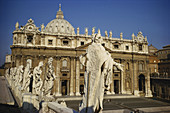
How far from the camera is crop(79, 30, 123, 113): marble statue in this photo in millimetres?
3809

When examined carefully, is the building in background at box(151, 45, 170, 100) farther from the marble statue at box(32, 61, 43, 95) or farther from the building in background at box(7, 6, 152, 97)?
the marble statue at box(32, 61, 43, 95)

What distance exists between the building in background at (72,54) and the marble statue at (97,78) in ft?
87.5

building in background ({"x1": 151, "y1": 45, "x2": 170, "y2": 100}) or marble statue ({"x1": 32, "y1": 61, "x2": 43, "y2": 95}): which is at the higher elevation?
marble statue ({"x1": 32, "y1": 61, "x2": 43, "y2": 95})

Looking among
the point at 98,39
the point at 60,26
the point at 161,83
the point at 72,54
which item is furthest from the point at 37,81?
the point at 60,26

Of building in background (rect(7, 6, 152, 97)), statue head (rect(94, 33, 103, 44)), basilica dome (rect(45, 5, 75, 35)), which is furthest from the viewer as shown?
basilica dome (rect(45, 5, 75, 35))

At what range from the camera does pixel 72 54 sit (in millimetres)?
31953

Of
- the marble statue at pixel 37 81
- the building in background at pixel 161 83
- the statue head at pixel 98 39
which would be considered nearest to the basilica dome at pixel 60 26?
the building in background at pixel 161 83

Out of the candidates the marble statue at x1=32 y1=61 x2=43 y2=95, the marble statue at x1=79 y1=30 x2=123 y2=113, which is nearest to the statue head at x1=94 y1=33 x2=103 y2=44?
the marble statue at x1=79 y1=30 x2=123 y2=113

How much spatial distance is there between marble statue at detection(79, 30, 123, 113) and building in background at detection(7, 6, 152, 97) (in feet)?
87.5

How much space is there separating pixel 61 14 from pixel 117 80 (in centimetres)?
3669

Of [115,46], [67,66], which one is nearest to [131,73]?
[115,46]

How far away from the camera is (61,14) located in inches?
2368

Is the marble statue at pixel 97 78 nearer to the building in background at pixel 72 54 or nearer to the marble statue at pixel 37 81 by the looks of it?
the marble statue at pixel 37 81

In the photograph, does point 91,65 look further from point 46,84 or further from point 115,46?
point 115,46
